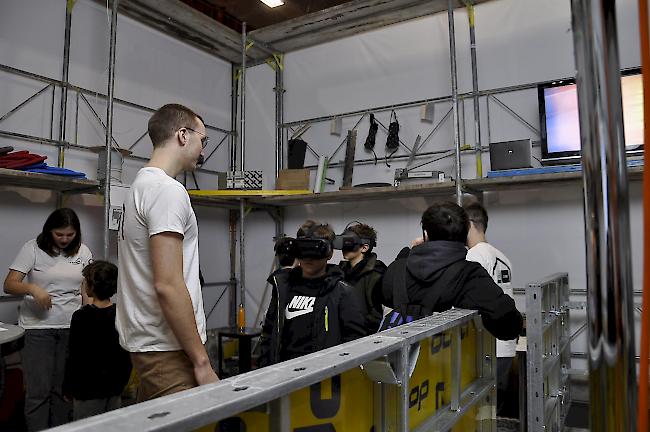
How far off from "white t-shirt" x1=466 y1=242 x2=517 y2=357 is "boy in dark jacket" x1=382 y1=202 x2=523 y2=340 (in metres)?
0.98

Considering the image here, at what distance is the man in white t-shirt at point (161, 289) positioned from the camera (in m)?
1.45

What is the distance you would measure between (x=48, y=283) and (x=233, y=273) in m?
3.24

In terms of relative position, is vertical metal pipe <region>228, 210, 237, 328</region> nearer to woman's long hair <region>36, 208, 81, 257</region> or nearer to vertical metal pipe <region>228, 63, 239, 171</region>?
vertical metal pipe <region>228, 63, 239, 171</region>

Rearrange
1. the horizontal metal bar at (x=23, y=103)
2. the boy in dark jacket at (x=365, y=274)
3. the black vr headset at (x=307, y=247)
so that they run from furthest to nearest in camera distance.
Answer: the horizontal metal bar at (x=23, y=103) → the boy in dark jacket at (x=365, y=274) → the black vr headset at (x=307, y=247)

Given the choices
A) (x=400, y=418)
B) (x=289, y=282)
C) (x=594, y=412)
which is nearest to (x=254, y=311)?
(x=289, y=282)

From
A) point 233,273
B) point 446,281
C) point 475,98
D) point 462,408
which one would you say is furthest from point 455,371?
point 233,273

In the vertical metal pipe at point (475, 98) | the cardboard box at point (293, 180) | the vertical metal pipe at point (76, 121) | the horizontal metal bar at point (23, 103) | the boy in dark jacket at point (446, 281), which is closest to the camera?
the boy in dark jacket at point (446, 281)

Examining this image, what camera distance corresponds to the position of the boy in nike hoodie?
195 centimetres

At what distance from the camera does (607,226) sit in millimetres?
462

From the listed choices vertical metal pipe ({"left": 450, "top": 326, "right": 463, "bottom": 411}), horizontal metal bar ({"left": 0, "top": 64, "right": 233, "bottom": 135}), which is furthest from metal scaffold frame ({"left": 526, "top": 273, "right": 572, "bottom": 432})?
horizontal metal bar ({"left": 0, "top": 64, "right": 233, "bottom": 135})

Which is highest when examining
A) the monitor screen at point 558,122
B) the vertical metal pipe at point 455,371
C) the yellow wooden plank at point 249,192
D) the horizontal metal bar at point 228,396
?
the monitor screen at point 558,122

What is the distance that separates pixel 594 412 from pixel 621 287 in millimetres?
129

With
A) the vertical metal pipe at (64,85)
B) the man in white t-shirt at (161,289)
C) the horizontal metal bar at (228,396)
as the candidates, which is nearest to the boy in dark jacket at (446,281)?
the man in white t-shirt at (161,289)

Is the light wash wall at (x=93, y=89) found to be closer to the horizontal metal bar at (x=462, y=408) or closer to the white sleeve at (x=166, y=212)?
the white sleeve at (x=166, y=212)
